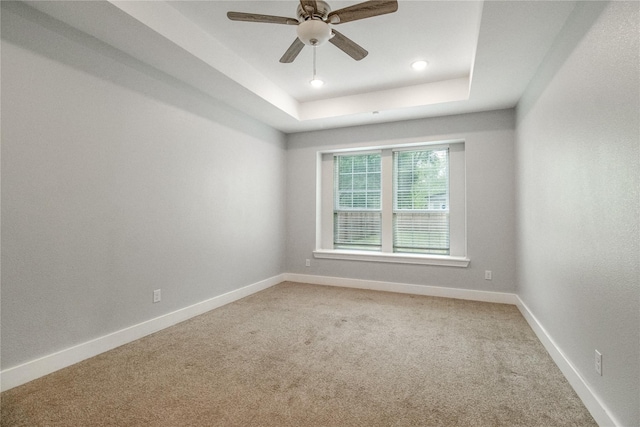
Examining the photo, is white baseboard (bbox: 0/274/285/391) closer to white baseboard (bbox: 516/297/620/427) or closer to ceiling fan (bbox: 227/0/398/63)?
ceiling fan (bbox: 227/0/398/63)

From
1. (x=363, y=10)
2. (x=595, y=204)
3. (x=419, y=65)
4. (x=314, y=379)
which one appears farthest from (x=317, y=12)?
(x=314, y=379)

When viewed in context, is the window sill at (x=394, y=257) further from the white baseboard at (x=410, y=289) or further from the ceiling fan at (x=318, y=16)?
the ceiling fan at (x=318, y=16)

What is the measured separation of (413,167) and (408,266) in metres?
1.47

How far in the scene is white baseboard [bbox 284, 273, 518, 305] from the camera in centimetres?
390

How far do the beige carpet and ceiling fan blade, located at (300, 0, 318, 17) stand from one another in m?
2.38

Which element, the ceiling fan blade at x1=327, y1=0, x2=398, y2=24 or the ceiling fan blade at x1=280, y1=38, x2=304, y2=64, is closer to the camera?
the ceiling fan blade at x1=327, y1=0, x2=398, y2=24

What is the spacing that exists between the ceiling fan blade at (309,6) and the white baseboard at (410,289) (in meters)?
3.57

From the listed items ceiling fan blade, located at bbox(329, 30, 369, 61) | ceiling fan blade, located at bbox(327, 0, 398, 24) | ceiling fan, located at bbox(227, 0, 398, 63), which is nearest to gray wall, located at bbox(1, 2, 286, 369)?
ceiling fan, located at bbox(227, 0, 398, 63)

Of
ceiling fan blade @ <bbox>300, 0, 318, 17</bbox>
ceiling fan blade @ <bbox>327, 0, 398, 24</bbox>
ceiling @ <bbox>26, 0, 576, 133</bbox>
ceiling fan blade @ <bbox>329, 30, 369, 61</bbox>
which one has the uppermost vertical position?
ceiling @ <bbox>26, 0, 576, 133</bbox>

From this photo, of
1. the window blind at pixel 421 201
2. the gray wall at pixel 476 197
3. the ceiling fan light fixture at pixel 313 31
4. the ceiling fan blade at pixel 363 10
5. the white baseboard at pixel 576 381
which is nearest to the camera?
the white baseboard at pixel 576 381

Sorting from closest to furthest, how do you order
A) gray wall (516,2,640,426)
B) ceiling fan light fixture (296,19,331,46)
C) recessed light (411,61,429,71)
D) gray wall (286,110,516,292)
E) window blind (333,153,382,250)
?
gray wall (516,2,640,426)
ceiling fan light fixture (296,19,331,46)
recessed light (411,61,429,71)
gray wall (286,110,516,292)
window blind (333,153,382,250)

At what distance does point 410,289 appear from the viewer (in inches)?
170

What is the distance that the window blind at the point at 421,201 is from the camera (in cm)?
441

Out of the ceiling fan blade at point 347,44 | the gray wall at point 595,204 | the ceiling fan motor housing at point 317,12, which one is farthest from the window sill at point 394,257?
the ceiling fan motor housing at point 317,12
